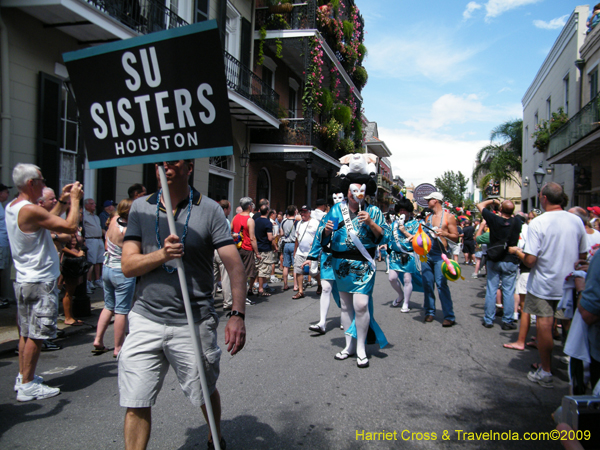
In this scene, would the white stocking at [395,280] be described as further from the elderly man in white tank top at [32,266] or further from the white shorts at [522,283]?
the elderly man in white tank top at [32,266]

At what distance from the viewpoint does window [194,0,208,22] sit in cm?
1246

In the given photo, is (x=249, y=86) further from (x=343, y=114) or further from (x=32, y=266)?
(x=32, y=266)

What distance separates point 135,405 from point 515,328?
611 cm

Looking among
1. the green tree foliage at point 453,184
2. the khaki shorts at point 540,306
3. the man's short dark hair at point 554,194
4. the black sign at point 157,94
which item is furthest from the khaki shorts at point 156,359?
the green tree foliage at point 453,184

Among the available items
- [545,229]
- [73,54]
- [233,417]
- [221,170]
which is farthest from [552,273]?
[221,170]

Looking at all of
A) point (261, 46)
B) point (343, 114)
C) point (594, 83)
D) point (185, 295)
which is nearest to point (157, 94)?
point (185, 295)

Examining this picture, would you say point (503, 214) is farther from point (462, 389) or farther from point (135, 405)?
point (135, 405)

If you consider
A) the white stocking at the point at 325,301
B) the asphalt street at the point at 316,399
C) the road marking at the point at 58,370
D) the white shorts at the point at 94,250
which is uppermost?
the white shorts at the point at 94,250

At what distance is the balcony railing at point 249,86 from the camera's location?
46.0 feet

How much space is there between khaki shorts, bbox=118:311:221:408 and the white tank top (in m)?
1.93

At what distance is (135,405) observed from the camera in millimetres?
2264

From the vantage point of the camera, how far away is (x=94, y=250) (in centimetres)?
843

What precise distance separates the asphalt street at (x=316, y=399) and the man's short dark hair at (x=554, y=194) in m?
1.84

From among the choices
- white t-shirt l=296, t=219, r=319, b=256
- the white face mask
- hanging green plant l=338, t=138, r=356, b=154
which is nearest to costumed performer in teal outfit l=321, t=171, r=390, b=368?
the white face mask
